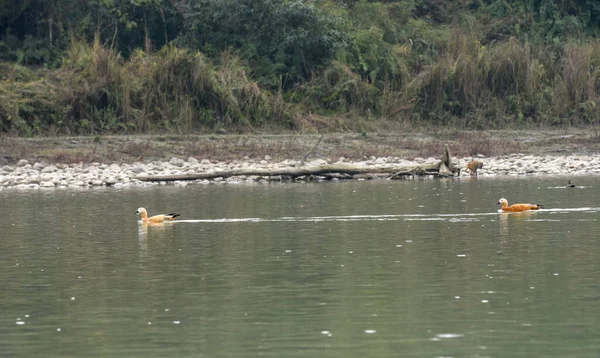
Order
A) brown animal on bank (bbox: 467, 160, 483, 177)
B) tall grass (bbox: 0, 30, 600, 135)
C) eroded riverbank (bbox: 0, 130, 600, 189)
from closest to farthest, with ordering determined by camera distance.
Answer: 1. brown animal on bank (bbox: 467, 160, 483, 177)
2. eroded riverbank (bbox: 0, 130, 600, 189)
3. tall grass (bbox: 0, 30, 600, 135)

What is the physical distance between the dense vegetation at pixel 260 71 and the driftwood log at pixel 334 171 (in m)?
6.31

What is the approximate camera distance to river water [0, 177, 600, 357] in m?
9.42

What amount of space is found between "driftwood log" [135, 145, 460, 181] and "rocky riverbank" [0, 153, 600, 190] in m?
0.54

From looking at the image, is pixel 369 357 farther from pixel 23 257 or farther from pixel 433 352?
pixel 23 257

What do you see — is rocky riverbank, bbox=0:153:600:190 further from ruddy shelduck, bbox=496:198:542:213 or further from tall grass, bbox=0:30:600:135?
ruddy shelduck, bbox=496:198:542:213

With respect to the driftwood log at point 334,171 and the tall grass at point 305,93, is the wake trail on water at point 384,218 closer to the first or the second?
the driftwood log at point 334,171

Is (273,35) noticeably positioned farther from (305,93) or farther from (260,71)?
(305,93)

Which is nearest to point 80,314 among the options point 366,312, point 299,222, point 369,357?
point 366,312

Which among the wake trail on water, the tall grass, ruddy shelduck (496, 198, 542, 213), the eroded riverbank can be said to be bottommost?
the wake trail on water

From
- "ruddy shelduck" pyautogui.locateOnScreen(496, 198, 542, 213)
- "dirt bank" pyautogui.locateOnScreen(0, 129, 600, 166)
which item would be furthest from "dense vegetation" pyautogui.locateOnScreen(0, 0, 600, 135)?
"ruddy shelduck" pyautogui.locateOnScreen(496, 198, 542, 213)

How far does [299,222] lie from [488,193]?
20.1 ft

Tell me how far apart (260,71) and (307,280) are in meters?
25.6

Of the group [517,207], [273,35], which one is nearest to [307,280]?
[517,207]

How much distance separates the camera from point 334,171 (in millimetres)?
27875
